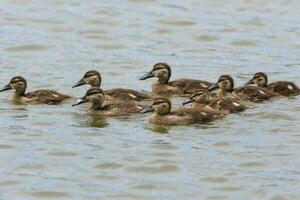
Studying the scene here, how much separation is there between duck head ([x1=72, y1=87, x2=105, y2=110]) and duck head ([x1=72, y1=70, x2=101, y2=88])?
0.88m

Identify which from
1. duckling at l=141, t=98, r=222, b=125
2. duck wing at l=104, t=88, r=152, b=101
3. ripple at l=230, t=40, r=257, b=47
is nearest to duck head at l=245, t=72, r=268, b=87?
duck wing at l=104, t=88, r=152, b=101

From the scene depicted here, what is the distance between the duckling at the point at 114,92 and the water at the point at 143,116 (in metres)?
0.35

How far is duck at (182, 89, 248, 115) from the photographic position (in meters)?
14.3

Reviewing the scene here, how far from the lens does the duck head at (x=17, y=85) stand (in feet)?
50.0

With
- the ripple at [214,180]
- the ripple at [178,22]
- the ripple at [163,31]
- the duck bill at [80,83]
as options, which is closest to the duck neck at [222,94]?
the duck bill at [80,83]

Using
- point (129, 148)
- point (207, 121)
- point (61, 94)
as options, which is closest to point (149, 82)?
point (61, 94)

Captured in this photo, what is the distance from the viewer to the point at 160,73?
52.3ft

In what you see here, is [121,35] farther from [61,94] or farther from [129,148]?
[129,148]

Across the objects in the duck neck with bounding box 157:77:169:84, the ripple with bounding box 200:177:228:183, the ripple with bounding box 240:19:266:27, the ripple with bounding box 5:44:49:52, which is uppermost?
the ripple with bounding box 240:19:266:27

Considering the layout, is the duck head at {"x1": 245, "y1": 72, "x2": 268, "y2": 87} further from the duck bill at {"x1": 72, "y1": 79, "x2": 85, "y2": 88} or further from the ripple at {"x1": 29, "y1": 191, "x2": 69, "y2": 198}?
the ripple at {"x1": 29, "y1": 191, "x2": 69, "y2": 198}

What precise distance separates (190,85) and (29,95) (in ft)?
6.60

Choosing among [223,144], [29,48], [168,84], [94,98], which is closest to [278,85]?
[168,84]

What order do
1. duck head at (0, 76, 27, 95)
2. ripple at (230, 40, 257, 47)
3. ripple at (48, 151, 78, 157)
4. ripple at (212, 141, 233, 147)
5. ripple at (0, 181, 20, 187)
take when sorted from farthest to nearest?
ripple at (230, 40, 257, 47) < duck head at (0, 76, 27, 95) < ripple at (212, 141, 233, 147) < ripple at (48, 151, 78, 157) < ripple at (0, 181, 20, 187)

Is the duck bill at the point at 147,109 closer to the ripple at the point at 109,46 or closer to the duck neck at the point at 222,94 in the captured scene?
the duck neck at the point at 222,94
